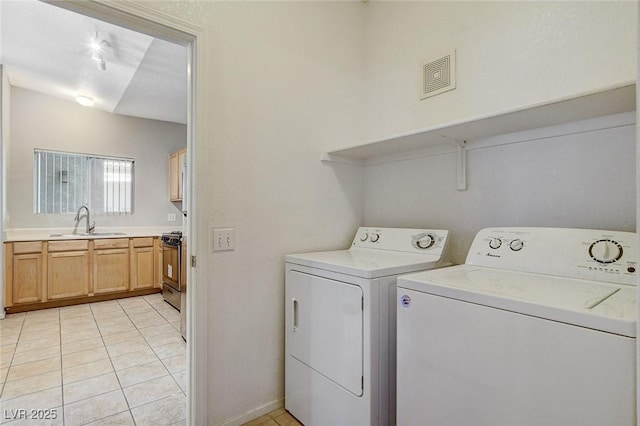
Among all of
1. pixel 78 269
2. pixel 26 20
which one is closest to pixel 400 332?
pixel 26 20

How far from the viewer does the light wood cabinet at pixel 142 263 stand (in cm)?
430

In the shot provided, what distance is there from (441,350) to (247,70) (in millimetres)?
1627

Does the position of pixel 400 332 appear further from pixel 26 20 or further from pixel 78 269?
pixel 78 269

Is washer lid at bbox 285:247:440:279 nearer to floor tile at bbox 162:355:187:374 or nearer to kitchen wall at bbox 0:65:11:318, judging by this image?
floor tile at bbox 162:355:187:374

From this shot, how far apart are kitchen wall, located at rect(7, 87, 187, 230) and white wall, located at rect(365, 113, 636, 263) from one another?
4288 mm

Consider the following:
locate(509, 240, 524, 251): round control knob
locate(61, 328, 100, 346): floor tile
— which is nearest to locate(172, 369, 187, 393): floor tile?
locate(61, 328, 100, 346): floor tile

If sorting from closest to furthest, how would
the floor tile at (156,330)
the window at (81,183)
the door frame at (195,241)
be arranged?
the door frame at (195,241), the floor tile at (156,330), the window at (81,183)

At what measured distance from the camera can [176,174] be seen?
4840mm

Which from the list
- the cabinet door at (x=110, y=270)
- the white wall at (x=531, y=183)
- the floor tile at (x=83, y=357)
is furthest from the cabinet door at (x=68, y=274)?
the white wall at (x=531, y=183)

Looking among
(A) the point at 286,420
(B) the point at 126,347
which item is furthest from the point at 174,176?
(A) the point at 286,420

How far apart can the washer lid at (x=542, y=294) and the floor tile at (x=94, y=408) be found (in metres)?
1.89

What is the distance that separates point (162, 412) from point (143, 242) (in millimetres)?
3082

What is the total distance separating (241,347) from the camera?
5.52 ft

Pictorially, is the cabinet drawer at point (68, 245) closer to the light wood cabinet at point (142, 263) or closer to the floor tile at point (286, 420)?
the light wood cabinet at point (142, 263)
